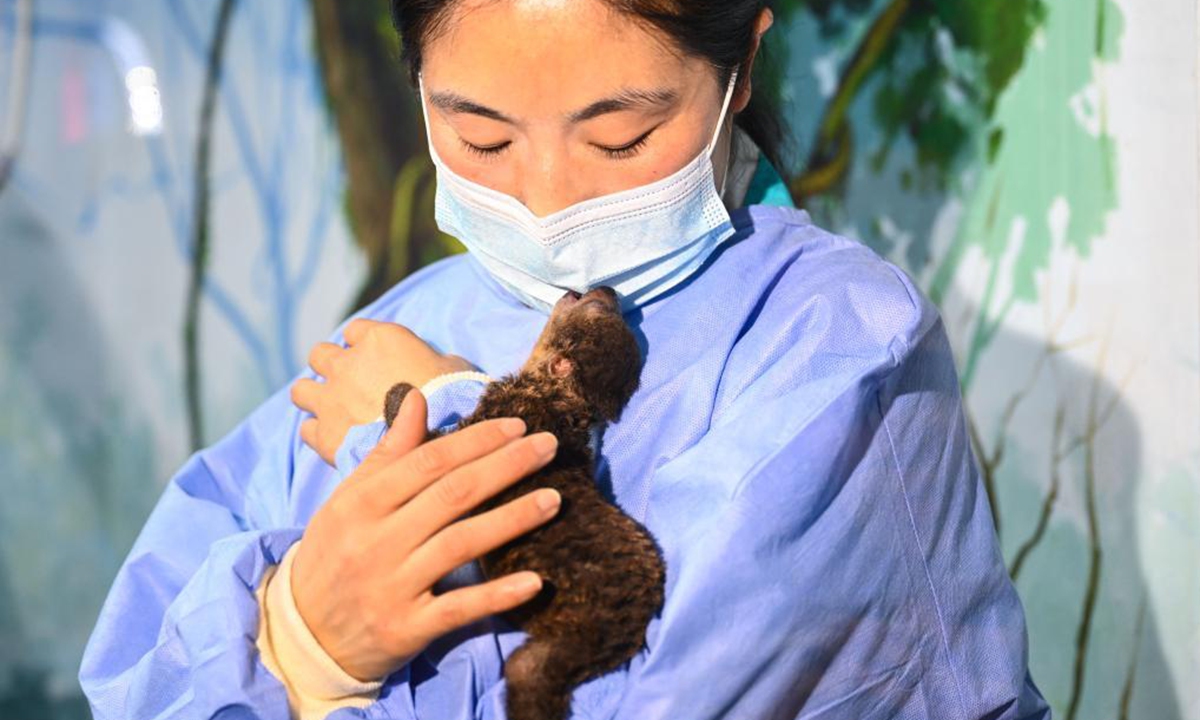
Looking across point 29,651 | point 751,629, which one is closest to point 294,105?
point 29,651

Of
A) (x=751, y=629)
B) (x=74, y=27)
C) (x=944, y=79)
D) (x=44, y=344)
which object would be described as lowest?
(x=44, y=344)

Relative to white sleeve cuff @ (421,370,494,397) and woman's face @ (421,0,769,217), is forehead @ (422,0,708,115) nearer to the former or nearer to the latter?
woman's face @ (421,0,769,217)

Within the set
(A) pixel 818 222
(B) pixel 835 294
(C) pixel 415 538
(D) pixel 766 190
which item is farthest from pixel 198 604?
(A) pixel 818 222

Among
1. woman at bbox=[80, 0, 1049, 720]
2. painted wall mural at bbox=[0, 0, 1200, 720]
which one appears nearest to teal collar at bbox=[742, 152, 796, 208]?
woman at bbox=[80, 0, 1049, 720]

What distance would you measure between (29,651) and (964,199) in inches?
121

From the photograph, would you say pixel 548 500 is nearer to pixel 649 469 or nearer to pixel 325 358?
pixel 649 469

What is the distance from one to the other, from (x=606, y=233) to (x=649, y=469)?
34 cm

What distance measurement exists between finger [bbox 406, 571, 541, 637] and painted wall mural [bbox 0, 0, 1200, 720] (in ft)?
4.51

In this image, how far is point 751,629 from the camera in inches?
56.2

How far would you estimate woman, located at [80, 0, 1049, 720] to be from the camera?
146cm

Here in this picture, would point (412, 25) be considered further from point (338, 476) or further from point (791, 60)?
point (791, 60)

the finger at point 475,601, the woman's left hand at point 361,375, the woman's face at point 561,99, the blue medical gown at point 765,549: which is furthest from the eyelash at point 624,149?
the finger at point 475,601

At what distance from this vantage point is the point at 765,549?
4.71ft

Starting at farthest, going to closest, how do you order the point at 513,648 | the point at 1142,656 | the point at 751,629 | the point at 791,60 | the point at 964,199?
the point at 791,60 < the point at 964,199 < the point at 1142,656 < the point at 513,648 < the point at 751,629
